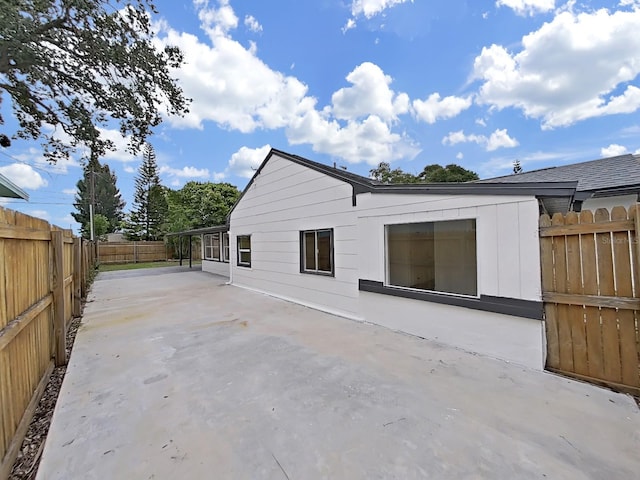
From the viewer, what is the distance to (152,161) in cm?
3353

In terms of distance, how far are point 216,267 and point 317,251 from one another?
351 inches

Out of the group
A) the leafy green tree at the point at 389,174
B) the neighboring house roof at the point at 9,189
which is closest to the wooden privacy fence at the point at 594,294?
the neighboring house roof at the point at 9,189

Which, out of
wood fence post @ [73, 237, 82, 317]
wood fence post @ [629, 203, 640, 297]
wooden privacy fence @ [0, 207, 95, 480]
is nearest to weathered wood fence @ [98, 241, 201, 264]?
wood fence post @ [73, 237, 82, 317]

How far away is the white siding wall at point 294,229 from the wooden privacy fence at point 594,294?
306 centimetres

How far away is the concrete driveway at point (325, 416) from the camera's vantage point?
1852 millimetres

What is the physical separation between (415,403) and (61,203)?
36311 millimetres

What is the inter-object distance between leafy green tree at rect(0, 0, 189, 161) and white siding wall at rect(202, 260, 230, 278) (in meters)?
6.19

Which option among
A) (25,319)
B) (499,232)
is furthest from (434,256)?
(25,319)

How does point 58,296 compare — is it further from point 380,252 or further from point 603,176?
point 603,176

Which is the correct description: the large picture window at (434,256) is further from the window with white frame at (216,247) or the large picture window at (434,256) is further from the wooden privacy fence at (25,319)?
the window with white frame at (216,247)

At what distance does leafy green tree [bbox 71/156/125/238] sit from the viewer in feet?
108

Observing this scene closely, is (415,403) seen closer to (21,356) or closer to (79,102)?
(21,356)

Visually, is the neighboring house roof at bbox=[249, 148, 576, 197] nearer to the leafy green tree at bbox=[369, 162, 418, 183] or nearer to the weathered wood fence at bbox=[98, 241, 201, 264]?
the leafy green tree at bbox=[369, 162, 418, 183]

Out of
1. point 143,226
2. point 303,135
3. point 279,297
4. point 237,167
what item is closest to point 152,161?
point 143,226
